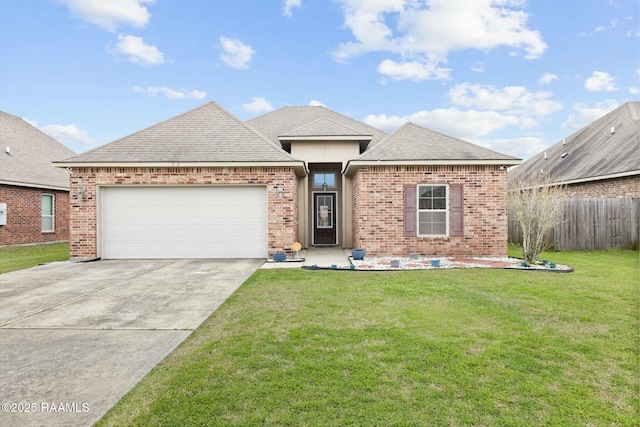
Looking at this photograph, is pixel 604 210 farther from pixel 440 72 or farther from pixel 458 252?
pixel 440 72

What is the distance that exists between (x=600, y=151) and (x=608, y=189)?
330 cm

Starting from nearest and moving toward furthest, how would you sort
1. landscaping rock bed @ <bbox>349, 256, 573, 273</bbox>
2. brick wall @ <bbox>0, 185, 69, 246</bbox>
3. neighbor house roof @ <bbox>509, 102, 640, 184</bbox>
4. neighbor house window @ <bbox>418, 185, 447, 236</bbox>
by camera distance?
landscaping rock bed @ <bbox>349, 256, 573, 273</bbox> → neighbor house window @ <bbox>418, 185, 447, 236</bbox> → brick wall @ <bbox>0, 185, 69, 246</bbox> → neighbor house roof @ <bbox>509, 102, 640, 184</bbox>

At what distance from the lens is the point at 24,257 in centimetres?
1108

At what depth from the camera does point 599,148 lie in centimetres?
1711

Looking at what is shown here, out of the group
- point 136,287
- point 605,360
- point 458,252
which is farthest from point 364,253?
point 605,360

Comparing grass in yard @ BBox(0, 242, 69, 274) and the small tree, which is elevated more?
the small tree

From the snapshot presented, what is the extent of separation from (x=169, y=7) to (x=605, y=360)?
14234mm

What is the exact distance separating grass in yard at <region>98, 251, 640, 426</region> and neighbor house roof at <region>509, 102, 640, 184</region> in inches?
449

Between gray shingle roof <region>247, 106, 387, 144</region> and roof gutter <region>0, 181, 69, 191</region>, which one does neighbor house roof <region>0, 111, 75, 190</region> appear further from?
gray shingle roof <region>247, 106, 387, 144</region>

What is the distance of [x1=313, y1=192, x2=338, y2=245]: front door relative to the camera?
14102 mm

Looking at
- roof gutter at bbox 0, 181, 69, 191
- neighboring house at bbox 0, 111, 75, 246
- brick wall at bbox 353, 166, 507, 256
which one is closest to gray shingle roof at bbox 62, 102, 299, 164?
brick wall at bbox 353, 166, 507, 256

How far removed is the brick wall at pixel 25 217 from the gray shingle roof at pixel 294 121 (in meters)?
10.2

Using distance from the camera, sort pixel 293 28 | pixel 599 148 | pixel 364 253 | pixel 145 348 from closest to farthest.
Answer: pixel 145 348 < pixel 364 253 < pixel 293 28 < pixel 599 148

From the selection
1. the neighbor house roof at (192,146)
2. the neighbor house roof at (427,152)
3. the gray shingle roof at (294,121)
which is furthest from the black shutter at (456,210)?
the gray shingle roof at (294,121)
